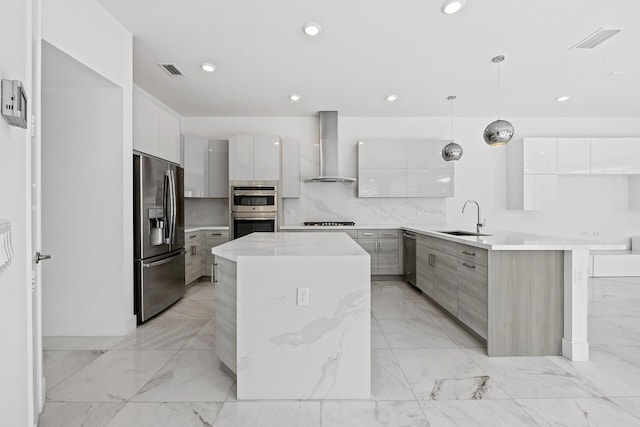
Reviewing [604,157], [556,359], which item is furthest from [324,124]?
[604,157]

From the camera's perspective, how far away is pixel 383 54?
3.22 m

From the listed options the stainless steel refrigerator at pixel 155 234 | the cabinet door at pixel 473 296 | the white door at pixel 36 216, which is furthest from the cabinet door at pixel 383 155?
the white door at pixel 36 216

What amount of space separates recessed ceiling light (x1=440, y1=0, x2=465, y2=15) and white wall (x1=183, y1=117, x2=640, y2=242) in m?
2.96

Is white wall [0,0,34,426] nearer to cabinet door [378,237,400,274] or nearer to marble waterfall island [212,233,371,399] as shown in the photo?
marble waterfall island [212,233,371,399]

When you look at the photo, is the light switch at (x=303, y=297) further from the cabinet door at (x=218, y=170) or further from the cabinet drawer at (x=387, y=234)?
the cabinet door at (x=218, y=170)

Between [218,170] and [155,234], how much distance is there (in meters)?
2.18

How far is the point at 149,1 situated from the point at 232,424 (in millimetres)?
2965

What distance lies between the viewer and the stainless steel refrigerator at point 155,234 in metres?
2.97

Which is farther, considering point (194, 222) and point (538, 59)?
point (194, 222)

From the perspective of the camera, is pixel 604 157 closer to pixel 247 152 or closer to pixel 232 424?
pixel 247 152

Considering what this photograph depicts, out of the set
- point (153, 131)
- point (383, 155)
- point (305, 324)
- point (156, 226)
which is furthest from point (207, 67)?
point (305, 324)

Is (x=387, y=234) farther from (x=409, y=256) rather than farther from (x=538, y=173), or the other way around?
(x=538, y=173)

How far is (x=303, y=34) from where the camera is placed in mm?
2846

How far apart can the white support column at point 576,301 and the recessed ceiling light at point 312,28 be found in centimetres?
267
